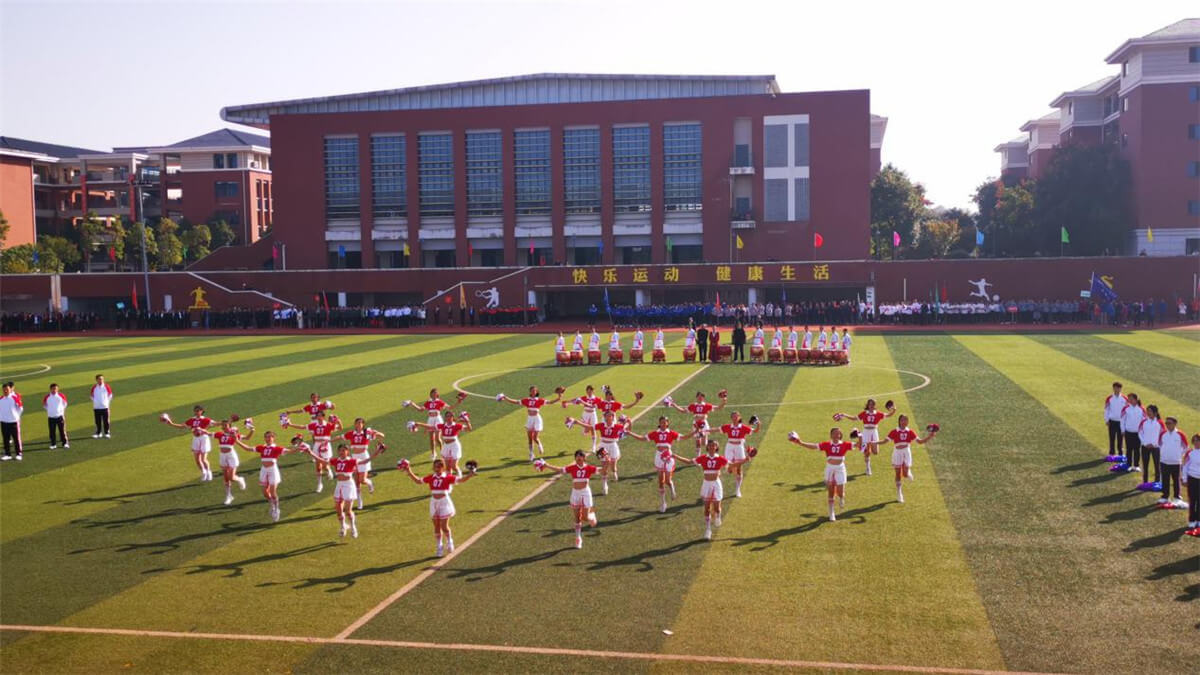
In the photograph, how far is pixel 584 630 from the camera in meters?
13.1

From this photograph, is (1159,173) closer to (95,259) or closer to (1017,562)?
(1017,562)

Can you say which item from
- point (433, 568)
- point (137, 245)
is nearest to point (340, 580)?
point (433, 568)

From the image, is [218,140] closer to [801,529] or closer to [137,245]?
[137,245]

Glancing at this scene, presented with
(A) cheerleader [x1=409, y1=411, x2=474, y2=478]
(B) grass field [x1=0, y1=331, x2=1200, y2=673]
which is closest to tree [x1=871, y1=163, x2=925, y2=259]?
(B) grass field [x1=0, y1=331, x2=1200, y2=673]

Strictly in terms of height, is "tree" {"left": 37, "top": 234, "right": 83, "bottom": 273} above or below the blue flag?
above

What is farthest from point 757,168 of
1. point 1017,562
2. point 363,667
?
point 363,667

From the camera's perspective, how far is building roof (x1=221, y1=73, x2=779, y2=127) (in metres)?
83.0

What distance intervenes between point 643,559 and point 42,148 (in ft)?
414

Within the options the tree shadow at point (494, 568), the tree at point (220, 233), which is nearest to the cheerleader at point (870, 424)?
the tree shadow at point (494, 568)

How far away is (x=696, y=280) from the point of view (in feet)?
235

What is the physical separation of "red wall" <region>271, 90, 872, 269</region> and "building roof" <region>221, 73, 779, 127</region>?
3.26 meters

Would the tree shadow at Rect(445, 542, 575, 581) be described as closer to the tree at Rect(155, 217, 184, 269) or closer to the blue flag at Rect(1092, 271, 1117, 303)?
the blue flag at Rect(1092, 271, 1117, 303)

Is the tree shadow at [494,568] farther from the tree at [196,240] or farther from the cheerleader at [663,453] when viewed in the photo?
the tree at [196,240]

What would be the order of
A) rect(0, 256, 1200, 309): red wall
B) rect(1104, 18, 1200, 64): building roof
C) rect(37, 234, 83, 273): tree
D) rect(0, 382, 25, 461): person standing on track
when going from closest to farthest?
rect(0, 382, 25, 461): person standing on track, rect(0, 256, 1200, 309): red wall, rect(1104, 18, 1200, 64): building roof, rect(37, 234, 83, 273): tree
